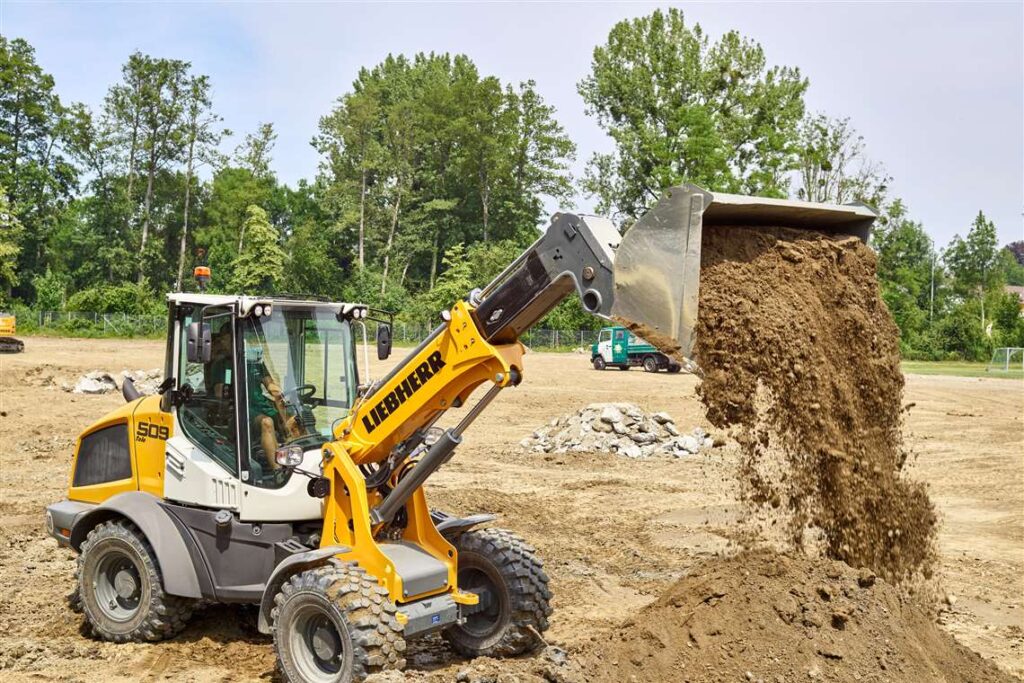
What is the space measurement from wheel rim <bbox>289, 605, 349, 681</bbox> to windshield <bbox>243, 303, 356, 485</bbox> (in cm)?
113

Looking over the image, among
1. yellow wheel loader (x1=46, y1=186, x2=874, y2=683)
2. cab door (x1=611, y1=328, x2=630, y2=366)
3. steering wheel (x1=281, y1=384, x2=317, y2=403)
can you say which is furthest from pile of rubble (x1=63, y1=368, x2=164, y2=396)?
cab door (x1=611, y1=328, x2=630, y2=366)

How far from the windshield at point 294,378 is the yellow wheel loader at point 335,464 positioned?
0.04 ft

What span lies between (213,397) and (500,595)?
8.14ft

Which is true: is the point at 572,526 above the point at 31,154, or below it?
below

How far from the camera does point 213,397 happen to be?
6.72 m

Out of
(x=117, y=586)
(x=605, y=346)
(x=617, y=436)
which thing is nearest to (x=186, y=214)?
(x=605, y=346)

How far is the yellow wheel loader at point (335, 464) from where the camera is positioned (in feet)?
17.7

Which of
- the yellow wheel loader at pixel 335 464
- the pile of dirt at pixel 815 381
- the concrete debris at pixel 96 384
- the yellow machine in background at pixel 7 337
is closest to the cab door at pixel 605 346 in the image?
the concrete debris at pixel 96 384

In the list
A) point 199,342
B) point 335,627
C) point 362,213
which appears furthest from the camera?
point 362,213

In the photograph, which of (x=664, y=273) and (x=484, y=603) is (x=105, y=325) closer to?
(x=484, y=603)

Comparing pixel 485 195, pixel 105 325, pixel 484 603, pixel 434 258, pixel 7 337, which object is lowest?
pixel 484 603

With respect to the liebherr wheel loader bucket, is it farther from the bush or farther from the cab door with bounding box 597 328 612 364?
the bush

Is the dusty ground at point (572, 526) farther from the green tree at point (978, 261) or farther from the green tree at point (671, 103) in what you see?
the green tree at point (978, 261)

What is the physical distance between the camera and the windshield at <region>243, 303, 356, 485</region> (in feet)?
21.3
